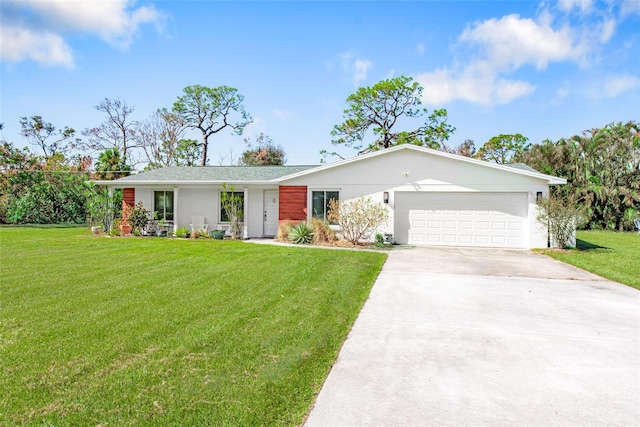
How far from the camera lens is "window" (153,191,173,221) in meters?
16.2

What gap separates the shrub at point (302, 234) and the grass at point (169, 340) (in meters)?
5.18

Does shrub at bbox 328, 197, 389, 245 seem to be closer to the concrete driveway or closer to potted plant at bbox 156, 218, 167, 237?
the concrete driveway

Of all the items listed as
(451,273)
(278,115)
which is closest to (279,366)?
(451,273)

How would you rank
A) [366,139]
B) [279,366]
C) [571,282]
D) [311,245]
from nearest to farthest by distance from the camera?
[279,366], [571,282], [311,245], [366,139]

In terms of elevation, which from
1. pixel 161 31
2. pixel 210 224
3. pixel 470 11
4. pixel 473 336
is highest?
pixel 470 11

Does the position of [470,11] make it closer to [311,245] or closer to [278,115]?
[311,245]

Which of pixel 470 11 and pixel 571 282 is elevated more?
pixel 470 11

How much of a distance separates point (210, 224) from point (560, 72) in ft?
56.7

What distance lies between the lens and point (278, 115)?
85.1 ft

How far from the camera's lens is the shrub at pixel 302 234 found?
43.6ft

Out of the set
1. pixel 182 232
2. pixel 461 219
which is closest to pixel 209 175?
pixel 182 232

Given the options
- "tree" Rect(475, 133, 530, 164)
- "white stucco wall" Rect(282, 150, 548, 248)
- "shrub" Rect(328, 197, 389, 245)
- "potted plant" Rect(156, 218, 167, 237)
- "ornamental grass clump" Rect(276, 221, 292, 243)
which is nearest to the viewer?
"white stucco wall" Rect(282, 150, 548, 248)

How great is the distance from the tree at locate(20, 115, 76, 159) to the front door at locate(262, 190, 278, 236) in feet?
85.0

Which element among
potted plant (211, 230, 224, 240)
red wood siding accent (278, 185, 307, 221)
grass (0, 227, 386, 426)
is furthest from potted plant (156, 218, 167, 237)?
grass (0, 227, 386, 426)
